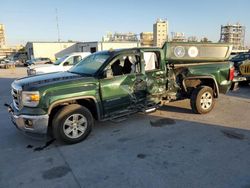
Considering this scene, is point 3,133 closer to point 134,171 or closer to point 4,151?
point 4,151

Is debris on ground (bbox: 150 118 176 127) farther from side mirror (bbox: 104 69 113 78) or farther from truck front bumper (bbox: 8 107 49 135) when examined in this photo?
truck front bumper (bbox: 8 107 49 135)

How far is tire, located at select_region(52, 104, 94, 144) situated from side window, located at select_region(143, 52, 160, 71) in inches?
78.0

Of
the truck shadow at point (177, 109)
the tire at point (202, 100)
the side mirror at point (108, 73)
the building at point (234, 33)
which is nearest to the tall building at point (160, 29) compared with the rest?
the building at point (234, 33)

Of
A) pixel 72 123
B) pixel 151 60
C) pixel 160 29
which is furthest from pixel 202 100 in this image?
pixel 160 29

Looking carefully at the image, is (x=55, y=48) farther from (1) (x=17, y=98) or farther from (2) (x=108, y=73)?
(2) (x=108, y=73)

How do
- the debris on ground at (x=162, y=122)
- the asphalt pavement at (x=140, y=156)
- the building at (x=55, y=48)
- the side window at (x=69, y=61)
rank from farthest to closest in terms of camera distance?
the building at (x=55, y=48) → the side window at (x=69, y=61) → the debris on ground at (x=162, y=122) → the asphalt pavement at (x=140, y=156)

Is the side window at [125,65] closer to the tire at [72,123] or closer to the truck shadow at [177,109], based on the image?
the tire at [72,123]

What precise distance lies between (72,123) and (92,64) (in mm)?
1661

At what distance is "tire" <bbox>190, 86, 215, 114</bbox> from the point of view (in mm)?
5965

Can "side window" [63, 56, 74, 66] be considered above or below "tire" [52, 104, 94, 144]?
above

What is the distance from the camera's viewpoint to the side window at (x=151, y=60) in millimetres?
5441

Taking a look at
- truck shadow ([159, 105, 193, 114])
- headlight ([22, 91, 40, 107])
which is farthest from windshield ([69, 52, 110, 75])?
truck shadow ([159, 105, 193, 114])

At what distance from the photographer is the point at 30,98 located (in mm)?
4000

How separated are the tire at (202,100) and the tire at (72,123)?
9.93 ft
